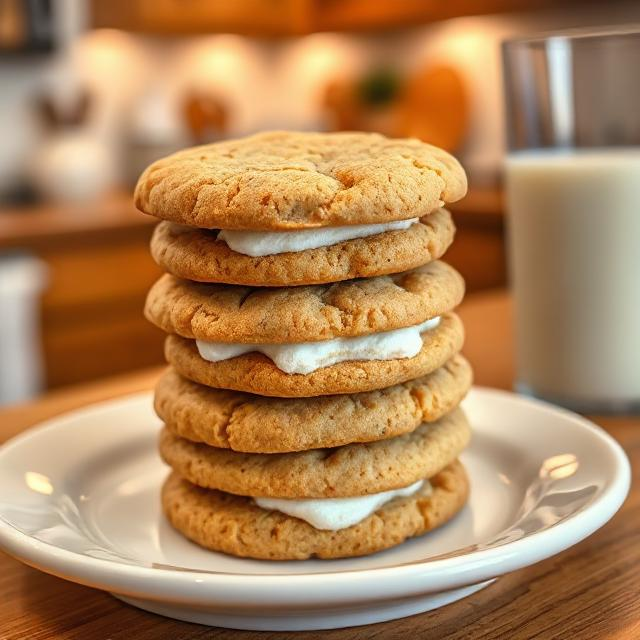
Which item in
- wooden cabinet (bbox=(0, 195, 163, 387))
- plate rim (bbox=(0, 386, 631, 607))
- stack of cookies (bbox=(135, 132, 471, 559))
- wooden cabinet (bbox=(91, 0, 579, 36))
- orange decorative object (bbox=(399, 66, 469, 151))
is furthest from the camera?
orange decorative object (bbox=(399, 66, 469, 151))

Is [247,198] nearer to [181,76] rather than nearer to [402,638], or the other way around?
[402,638]

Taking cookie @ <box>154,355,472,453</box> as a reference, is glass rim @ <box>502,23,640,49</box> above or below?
above

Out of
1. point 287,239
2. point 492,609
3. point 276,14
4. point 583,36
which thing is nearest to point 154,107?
point 276,14

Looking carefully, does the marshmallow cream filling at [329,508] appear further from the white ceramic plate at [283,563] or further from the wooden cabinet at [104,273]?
the wooden cabinet at [104,273]

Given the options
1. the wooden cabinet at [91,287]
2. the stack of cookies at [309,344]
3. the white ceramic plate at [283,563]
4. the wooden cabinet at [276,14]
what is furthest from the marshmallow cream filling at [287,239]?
the wooden cabinet at [276,14]

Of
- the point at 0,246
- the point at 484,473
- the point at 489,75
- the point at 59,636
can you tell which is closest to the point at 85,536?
the point at 59,636

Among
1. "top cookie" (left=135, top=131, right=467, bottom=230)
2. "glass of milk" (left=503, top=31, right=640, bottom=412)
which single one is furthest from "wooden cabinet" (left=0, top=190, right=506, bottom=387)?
"top cookie" (left=135, top=131, right=467, bottom=230)

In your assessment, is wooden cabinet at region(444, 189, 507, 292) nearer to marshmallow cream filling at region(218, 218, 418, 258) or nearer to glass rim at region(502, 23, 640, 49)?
glass rim at region(502, 23, 640, 49)
